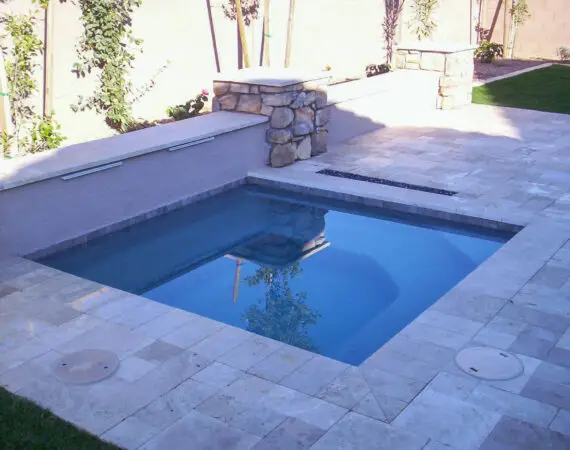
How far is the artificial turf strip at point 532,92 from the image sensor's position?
1328 cm

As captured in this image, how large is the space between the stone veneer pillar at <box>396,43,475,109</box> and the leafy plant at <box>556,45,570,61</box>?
7411 mm

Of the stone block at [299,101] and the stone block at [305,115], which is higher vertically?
the stone block at [299,101]

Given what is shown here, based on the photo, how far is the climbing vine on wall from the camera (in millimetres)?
8953

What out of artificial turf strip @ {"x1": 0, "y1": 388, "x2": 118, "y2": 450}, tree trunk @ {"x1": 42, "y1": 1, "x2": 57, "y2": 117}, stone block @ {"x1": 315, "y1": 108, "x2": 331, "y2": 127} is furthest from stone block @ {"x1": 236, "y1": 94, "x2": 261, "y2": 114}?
artificial turf strip @ {"x1": 0, "y1": 388, "x2": 118, "y2": 450}

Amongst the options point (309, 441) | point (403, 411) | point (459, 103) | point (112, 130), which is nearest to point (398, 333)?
point (403, 411)

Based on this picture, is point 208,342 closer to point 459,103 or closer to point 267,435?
point 267,435

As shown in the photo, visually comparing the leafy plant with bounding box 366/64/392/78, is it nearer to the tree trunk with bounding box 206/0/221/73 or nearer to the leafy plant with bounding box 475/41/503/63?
the leafy plant with bounding box 475/41/503/63

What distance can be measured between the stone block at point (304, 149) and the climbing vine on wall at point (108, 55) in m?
2.34

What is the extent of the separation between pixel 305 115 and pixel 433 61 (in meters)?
4.58

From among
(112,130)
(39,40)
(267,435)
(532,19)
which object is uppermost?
(532,19)

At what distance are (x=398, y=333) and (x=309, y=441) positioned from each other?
1486mm

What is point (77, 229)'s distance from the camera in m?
6.95

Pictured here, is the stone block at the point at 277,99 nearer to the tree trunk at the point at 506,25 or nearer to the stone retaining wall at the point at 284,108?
the stone retaining wall at the point at 284,108

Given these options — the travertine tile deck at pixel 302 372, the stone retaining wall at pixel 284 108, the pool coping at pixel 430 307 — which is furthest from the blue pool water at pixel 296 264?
the stone retaining wall at pixel 284 108
